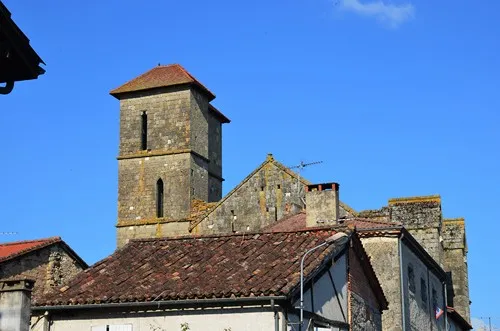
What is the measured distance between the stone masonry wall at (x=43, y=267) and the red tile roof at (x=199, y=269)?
6581mm

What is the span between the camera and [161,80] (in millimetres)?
51406

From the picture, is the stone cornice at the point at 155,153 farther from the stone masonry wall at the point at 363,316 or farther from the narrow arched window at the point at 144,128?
the stone masonry wall at the point at 363,316

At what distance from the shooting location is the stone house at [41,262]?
28353mm

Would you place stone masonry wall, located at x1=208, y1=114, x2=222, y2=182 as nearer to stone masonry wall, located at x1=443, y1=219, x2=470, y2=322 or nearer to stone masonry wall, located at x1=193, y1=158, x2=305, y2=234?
stone masonry wall, located at x1=193, y1=158, x2=305, y2=234

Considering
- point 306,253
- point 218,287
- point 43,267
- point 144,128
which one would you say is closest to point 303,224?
point 43,267

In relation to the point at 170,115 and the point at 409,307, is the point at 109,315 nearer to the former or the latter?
the point at 409,307

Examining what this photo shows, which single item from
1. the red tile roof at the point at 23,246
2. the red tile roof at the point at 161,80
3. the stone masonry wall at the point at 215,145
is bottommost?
the red tile roof at the point at 23,246

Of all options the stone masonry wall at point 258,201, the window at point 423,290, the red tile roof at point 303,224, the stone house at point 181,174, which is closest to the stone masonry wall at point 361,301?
the red tile roof at point 303,224

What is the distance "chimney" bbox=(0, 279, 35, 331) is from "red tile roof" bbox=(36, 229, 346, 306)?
643 centimetres

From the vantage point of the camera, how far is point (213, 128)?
5378 centimetres

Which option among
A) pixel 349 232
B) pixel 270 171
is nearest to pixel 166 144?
pixel 270 171

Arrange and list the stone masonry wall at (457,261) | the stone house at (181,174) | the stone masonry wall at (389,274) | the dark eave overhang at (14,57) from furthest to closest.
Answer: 1. the stone house at (181,174)
2. the stone masonry wall at (457,261)
3. the stone masonry wall at (389,274)
4. the dark eave overhang at (14,57)

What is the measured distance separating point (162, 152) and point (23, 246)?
2085 centimetres

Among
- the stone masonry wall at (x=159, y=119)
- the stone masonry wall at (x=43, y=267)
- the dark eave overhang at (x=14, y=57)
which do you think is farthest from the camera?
the stone masonry wall at (x=159, y=119)
